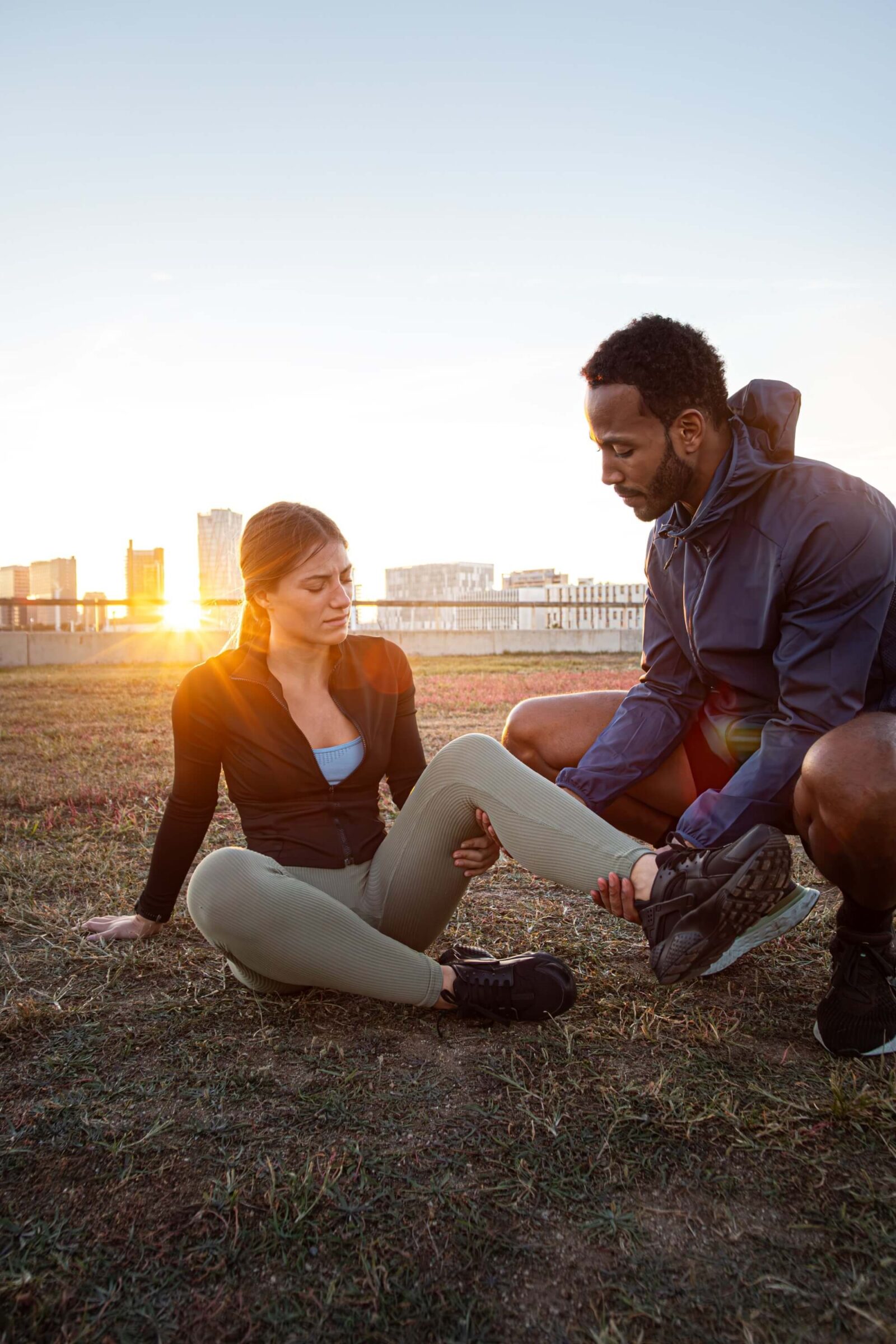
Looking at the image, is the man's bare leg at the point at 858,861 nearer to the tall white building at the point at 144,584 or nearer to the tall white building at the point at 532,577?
the tall white building at the point at 144,584

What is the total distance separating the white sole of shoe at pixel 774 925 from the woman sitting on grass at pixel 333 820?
341 millimetres

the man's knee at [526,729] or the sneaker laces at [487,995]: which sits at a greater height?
the man's knee at [526,729]

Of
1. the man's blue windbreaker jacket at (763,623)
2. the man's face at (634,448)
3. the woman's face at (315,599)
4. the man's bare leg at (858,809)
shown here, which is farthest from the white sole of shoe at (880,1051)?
the woman's face at (315,599)

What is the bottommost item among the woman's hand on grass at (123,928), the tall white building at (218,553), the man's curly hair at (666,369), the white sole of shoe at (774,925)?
the woman's hand on grass at (123,928)

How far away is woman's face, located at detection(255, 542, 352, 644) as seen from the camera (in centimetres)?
258

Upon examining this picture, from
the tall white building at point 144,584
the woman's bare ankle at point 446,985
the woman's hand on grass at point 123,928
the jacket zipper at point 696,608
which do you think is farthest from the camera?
the tall white building at point 144,584

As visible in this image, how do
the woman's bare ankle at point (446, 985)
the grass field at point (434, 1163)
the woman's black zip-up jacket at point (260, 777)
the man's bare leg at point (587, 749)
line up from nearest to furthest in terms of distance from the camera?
1. the grass field at point (434, 1163)
2. the woman's bare ankle at point (446, 985)
3. the woman's black zip-up jacket at point (260, 777)
4. the man's bare leg at point (587, 749)

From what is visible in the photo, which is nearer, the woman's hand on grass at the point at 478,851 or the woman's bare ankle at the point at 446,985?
the woman's bare ankle at the point at 446,985

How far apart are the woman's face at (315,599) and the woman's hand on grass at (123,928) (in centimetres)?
106

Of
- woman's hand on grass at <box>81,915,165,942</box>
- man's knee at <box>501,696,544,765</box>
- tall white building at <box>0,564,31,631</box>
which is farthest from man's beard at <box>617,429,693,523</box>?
tall white building at <box>0,564,31,631</box>

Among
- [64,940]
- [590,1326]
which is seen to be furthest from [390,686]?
[590,1326]

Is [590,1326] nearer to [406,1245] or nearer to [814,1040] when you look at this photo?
[406,1245]

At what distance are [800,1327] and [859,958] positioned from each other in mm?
1040

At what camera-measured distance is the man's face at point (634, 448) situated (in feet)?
8.50
